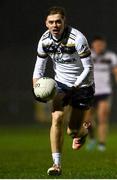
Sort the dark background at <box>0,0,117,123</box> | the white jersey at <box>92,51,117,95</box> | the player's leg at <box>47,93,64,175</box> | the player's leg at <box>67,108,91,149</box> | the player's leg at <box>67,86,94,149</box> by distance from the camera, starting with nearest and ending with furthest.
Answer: the player's leg at <box>47,93,64,175</box>, the player's leg at <box>67,86,94,149</box>, the player's leg at <box>67,108,91,149</box>, the white jersey at <box>92,51,117,95</box>, the dark background at <box>0,0,117,123</box>

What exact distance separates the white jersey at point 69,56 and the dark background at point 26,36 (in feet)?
45.4

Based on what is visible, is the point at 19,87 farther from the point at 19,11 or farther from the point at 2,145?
the point at 2,145

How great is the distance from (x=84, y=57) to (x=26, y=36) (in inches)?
626

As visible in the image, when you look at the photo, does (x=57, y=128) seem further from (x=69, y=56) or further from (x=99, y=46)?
(x=99, y=46)

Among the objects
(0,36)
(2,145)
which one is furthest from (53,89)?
(0,36)

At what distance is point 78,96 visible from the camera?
32.4 feet

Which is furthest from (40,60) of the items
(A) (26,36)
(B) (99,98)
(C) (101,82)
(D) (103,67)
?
(A) (26,36)

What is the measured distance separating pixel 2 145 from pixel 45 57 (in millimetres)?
7072

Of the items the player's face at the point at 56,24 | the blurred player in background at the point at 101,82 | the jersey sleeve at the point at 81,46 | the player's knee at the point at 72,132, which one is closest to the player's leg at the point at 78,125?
the player's knee at the point at 72,132

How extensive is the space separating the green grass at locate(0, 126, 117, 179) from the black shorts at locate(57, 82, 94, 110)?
79 cm

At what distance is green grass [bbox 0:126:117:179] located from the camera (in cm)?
928

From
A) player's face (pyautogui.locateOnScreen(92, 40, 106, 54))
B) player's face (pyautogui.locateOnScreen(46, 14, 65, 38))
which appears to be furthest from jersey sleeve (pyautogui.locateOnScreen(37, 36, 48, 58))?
player's face (pyautogui.locateOnScreen(92, 40, 106, 54))

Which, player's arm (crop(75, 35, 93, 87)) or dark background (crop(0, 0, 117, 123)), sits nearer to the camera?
player's arm (crop(75, 35, 93, 87))

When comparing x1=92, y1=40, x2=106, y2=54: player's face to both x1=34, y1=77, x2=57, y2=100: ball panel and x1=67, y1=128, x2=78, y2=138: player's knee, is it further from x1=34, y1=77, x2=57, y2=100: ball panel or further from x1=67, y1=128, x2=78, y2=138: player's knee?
x1=34, y1=77, x2=57, y2=100: ball panel
